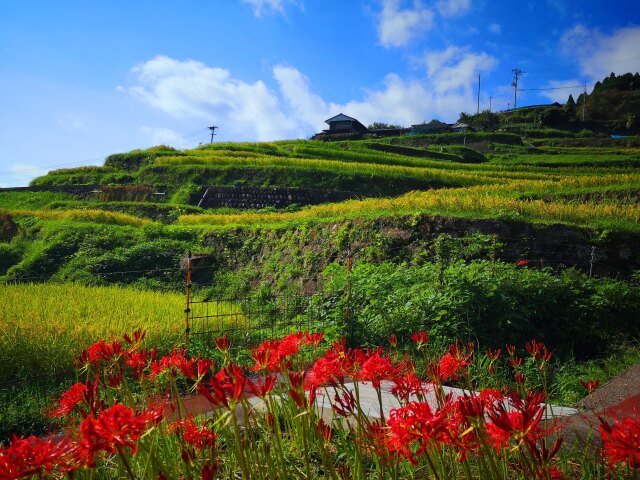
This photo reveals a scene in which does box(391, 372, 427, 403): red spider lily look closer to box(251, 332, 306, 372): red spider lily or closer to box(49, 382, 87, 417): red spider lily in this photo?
box(251, 332, 306, 372): red spider lily

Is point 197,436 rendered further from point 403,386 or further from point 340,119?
point 340,119

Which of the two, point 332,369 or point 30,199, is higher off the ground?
point 30,199

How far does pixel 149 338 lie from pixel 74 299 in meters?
2.81

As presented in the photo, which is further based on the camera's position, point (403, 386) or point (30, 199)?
point (30, 199)

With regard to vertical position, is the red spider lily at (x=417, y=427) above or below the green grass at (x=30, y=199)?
below

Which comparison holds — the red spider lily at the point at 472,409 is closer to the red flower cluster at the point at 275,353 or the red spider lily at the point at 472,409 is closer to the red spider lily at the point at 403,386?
the red spider lily at the point at 403,386

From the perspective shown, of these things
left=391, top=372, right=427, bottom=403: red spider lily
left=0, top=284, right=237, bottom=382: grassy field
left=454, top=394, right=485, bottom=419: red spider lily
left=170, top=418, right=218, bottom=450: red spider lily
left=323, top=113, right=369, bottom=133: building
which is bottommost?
left=0, top=284, right=237, bottom=382: grassy field

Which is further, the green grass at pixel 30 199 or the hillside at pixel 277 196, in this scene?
the green grass at pixel 30 199

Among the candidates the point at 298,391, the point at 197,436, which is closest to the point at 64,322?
the point at 197,436

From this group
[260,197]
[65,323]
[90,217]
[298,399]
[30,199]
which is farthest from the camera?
[30,199]

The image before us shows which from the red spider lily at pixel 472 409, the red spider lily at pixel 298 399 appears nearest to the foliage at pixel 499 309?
the red spider lily at pixel 298 399

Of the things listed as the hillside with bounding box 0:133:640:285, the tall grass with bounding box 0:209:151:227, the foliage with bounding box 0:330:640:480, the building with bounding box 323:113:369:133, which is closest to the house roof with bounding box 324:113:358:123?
the building with bounding box 323:113:369:133

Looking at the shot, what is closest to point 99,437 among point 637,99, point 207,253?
point 207,253

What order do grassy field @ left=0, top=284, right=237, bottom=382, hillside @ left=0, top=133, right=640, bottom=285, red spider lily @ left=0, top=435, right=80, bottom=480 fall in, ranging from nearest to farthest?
red spider lily @ left=0, top=435, right=80, bottom=480, grassy field @ left=0, top=284, right=237, bottom=382, hillside @ left=0, top=133, right=640, bottom=285
